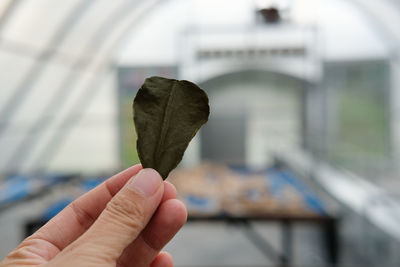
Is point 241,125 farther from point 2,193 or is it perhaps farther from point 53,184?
point 2,193

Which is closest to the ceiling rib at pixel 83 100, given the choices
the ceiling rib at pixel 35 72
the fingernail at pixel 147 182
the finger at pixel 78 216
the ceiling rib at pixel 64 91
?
the ceiling rib at pixel 64 91

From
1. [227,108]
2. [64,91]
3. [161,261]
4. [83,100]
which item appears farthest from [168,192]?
[227,108]

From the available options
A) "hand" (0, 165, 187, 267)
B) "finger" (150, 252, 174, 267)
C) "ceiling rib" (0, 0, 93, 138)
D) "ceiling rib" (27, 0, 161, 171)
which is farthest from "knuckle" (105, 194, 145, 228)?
"ceiling rib" (27, 0, 161, 171)

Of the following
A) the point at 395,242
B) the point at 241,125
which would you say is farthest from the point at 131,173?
the point at 241,125

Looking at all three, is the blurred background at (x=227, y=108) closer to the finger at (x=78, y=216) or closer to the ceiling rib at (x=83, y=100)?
the ceiling rib at (x=83, y=100)

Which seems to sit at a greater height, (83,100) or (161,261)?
(83,100)

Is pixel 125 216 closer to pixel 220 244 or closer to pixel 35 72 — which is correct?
pixel 220 244

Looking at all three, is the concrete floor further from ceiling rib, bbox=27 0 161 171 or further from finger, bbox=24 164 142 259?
ceiling rib, bbox=27 0 161 171
